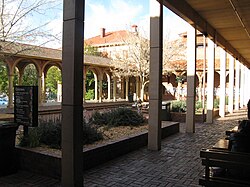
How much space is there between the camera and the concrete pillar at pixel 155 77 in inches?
252

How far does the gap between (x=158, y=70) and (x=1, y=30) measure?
6.11 metres

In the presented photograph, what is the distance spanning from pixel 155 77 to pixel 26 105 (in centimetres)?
308

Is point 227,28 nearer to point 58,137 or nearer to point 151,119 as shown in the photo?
point 151,119

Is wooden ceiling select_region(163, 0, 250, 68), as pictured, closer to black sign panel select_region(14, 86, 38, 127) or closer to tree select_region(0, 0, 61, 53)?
black sign panel select_region(14, 86, 38, 127)

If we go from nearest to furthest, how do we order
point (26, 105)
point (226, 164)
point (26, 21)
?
point (226, 164), point (26, 105), point (26, 21)

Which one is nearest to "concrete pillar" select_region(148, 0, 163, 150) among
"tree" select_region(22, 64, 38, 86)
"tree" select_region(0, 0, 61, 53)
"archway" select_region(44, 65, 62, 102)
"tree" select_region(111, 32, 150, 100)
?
"tree" select_region(0, 0, 61, 53)

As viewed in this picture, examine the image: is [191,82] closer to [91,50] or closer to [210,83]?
[210,83]

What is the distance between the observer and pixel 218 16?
372 inches

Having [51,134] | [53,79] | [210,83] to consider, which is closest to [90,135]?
[51,134]

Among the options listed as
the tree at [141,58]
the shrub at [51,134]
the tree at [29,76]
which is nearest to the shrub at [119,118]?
the shrub at [51,134]

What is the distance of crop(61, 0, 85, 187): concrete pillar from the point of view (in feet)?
12.6

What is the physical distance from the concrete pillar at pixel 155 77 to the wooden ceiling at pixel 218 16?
22.9 inches

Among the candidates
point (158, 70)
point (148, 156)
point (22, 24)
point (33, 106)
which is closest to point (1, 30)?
point (22, 24)

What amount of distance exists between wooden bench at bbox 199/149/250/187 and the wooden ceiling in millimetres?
4656
